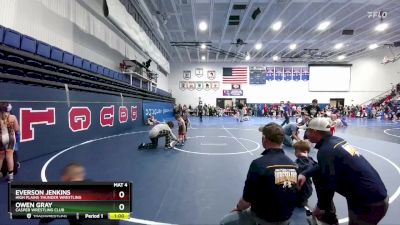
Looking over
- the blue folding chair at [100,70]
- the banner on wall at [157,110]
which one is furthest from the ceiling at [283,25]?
the banner on wall at [157,110]

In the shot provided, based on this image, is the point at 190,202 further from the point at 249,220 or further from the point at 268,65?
the point at 268,65

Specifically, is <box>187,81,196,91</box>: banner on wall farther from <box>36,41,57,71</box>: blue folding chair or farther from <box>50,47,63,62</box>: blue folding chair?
<box>36,41,57,71</box>: blue folding chair

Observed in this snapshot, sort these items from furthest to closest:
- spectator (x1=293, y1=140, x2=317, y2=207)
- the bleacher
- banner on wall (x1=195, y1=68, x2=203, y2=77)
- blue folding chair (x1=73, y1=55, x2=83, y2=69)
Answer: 1. banner on wall (x1=195, y1=68, x2=203, y2=77)
2. blue folding chair (x1=73, y1=55, x2=83, y2=69)
3. the bleacher
4. spectator (x1=293, y1=140, x2=317, y2=207)

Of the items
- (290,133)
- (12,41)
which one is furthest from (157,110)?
(12,41)

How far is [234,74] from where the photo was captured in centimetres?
3906

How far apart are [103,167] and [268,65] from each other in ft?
117

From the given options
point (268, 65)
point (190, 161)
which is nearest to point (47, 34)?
point (190, 161)

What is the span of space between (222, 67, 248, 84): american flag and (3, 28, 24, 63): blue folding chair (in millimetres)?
32635

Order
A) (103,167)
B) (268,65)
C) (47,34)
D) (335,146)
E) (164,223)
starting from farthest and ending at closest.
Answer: (268,65) → (47,34) → (103,167) → (164,223) → (335,146)

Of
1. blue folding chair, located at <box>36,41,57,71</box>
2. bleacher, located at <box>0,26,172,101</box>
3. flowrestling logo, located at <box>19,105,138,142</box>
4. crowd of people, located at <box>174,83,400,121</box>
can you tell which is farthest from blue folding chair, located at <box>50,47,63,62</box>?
crowd of people, located at <box>174,83,400,121</box>

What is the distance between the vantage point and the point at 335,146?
9.04 feet

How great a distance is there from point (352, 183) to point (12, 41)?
8.92 meters

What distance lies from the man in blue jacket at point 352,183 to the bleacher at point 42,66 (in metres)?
7.98

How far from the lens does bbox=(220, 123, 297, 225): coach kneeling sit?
101 inches
